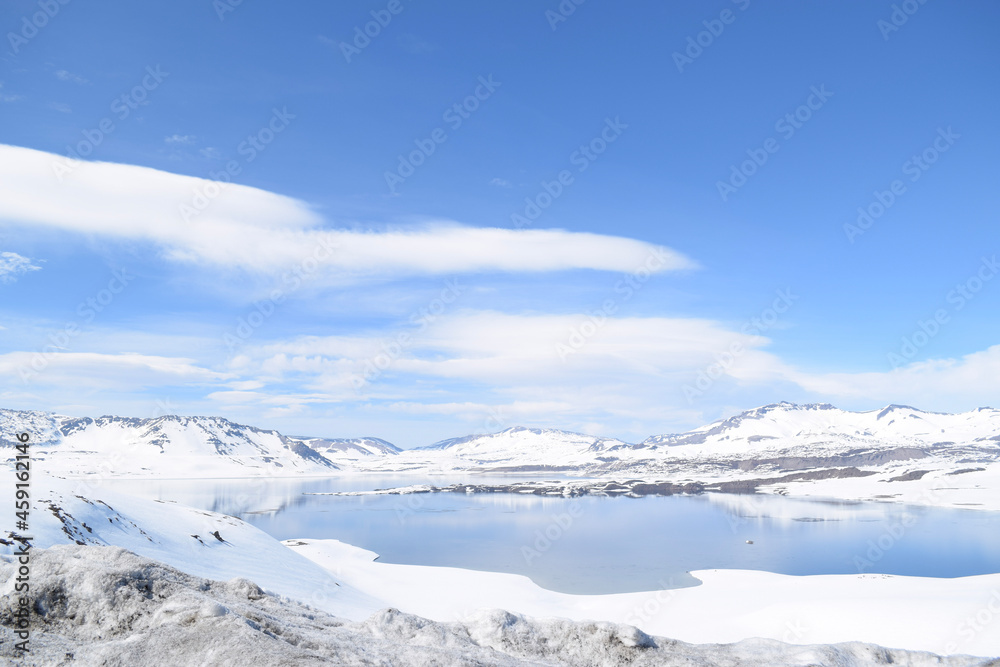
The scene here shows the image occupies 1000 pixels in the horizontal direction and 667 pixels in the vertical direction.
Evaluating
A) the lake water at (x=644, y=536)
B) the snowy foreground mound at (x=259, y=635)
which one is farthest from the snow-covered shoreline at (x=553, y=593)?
the snowy foreground mound at (x=259, y=635)

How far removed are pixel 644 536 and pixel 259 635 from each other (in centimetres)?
7069

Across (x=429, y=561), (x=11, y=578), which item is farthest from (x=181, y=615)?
(x=429, y=561)

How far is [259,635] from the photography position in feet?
23.5

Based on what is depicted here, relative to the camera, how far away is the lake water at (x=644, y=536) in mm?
50188

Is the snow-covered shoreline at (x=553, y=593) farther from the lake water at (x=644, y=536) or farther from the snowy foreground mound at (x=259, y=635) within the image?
the snowy foreground mound at (x=259, y=635)

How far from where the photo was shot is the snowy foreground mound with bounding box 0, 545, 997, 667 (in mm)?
7066

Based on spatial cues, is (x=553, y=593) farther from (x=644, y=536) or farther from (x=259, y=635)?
(x=644, y=536)

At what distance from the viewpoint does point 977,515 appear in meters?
89.9

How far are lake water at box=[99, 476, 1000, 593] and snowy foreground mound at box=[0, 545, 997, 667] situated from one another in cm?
3430

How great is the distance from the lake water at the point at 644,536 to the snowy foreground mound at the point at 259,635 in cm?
3430

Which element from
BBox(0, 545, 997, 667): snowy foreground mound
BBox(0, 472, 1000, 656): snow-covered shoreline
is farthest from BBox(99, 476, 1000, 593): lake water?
BBox(0, 545, 997, 667): snowy foreground mound

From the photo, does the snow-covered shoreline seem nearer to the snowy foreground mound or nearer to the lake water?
the lake water

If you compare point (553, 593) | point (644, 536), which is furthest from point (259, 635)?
point (644, 536)

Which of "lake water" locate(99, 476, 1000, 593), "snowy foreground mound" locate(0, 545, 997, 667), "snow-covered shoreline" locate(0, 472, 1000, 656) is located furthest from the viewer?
"lake water" locate(99, 476, 1000, 593)
